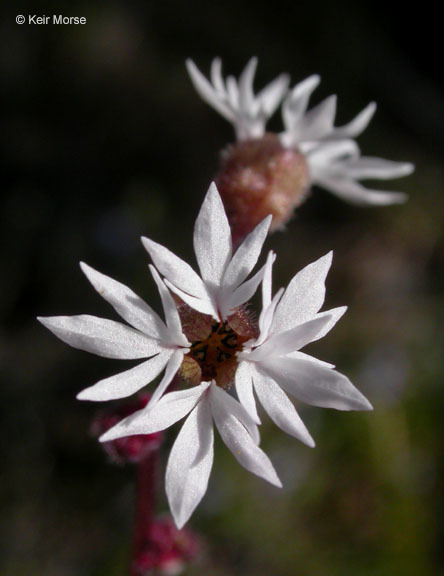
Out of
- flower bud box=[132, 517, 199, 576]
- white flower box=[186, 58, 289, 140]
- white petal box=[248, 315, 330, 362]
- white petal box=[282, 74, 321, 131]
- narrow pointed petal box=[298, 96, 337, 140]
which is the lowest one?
flower bud box=[132, 517, 199, 576]

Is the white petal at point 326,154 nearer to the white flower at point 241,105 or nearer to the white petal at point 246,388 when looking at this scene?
the white flower at point 241,105

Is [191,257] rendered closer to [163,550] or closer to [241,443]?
[163,550]

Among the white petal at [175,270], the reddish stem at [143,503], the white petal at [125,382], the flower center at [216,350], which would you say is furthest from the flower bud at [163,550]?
the white petal at [175,270]

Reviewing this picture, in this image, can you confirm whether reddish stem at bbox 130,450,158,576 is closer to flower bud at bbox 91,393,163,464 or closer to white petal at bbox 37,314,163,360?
flower bud at bbox 91,393,163,464

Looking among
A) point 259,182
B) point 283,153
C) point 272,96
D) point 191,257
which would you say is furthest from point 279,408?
point 191,257

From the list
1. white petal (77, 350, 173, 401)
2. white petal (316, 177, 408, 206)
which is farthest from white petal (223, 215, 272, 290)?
white petal (316, 177, 408, 206)
